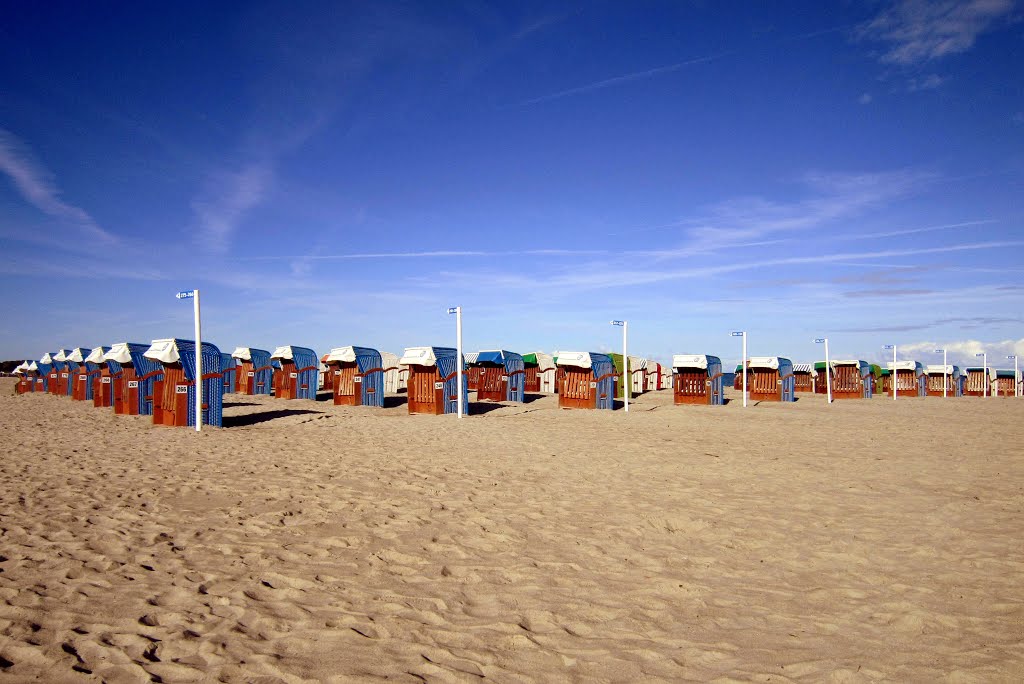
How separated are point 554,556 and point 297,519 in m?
3.49

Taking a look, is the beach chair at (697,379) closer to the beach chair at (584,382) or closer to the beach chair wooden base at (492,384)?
the beach chair at (584,382)

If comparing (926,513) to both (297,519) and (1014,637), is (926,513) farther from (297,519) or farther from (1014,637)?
(297,519)

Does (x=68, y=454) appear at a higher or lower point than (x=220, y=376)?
lower

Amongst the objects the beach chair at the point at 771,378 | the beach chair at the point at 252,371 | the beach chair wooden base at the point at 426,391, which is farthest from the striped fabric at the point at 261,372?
the beach chair at the point at 771,378

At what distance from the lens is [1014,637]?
4.86 meters

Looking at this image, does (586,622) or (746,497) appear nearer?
(586,622)

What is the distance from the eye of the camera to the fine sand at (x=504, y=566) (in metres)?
4.42

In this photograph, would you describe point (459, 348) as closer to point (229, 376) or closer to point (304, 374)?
point (304, 374)

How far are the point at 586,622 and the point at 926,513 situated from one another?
6.30m

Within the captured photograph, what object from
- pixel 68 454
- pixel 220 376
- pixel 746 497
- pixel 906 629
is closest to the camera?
pixel 906 629

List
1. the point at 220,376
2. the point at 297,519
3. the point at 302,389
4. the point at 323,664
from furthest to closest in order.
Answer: the point at 302,389, the point at 220,376, the point at 297,519, the point at 323,664

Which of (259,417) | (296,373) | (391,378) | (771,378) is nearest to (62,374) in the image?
(296,373)

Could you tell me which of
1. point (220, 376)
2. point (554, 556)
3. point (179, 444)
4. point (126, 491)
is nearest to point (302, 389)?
point (220, 376)

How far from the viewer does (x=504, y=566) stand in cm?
645
